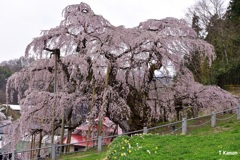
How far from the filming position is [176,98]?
18.6m

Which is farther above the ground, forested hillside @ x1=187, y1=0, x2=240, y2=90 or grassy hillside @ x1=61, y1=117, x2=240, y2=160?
forested hillside @ x1=187, y1=0, x2=240, y2=90

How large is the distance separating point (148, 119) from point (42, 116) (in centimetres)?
531

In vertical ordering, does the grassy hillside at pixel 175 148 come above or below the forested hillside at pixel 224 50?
below

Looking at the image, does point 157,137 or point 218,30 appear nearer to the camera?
point 157,137

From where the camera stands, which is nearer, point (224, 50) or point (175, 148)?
point (175, 148)

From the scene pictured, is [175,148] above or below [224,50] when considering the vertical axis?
below

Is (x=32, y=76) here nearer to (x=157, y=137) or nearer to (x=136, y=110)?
(x=136, y=110)

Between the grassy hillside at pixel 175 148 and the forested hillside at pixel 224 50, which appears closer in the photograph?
the grassy hillside at pixel 175 148

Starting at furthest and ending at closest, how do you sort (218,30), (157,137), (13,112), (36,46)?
(13,112), (218,30), (36,46), (157,137)

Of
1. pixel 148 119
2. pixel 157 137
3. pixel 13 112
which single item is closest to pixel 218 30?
pixel 148 119

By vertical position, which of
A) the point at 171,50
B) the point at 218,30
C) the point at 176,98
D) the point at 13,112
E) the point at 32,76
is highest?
the point at 218,30

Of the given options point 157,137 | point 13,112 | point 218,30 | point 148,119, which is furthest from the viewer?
point 13,112

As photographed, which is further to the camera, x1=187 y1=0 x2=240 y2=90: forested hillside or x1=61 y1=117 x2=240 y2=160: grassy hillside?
x1=187 y1=0 x2=240 y2=90: forested hillside

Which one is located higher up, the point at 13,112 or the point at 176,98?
the point at 176,98
